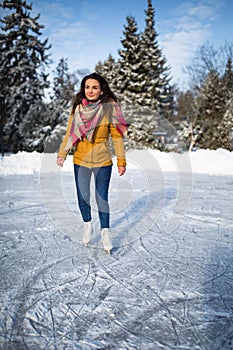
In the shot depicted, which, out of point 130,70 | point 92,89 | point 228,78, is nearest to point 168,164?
point 92,89

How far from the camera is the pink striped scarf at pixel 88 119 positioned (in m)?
2.48

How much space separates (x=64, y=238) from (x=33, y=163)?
722cm

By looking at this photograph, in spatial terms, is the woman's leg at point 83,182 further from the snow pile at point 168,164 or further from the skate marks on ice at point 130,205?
the snow pile at point 168,164

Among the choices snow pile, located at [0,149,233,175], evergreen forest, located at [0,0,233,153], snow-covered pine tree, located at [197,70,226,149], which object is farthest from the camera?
snow-covered pine tree, located at [197,70,226,149]

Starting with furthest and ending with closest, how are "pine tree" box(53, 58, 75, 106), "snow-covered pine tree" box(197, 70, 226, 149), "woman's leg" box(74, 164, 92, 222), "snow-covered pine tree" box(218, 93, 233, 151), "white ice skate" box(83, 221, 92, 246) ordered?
"snow-covered pine tree" box(197, 70, 226, 149)
"pine tree" box(53, 58, 75, 106)
"snow-covered pine tree" box(218, 93, 233, 151)
"white ice skate" box(83, 221, 92, 246)
"woman's leg" box(74, 164, 92, 222)

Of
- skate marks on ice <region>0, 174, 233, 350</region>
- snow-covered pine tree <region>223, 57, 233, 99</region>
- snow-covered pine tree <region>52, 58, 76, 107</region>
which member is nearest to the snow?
skate marks on ice <region>0, 174, 233, 350</region>

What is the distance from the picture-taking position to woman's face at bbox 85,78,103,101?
248 centimetres

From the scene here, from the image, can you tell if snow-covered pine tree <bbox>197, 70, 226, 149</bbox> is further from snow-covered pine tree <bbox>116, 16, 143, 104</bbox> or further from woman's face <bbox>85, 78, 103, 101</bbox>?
woman's face <bbox>85, 78, 103, 101</bbox>

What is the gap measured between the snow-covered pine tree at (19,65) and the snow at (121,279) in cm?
1527

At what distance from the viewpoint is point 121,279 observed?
211cm

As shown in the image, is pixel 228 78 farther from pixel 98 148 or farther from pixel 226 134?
pixel 98 148

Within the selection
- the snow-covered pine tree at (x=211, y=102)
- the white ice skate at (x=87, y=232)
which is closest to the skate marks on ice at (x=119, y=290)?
the white ice skate at (x=87, y=232)

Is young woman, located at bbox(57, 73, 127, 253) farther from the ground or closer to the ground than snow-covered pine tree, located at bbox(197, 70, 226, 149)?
closer to the ground

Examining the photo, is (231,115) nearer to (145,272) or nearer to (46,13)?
(46,13)
